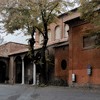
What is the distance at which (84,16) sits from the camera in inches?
875

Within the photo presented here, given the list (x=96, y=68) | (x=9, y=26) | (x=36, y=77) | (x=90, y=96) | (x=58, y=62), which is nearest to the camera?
(x=90, y=96)

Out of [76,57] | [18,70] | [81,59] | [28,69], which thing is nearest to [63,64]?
[76,57]

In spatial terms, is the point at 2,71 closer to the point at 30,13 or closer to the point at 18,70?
the point at 18,70

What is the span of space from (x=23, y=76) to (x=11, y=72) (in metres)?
5.39

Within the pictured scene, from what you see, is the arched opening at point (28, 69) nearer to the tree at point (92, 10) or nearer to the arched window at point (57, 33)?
the arched window at point (57, 33)

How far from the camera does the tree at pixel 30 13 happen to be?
95.8 ft

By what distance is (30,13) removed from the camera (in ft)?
96.9

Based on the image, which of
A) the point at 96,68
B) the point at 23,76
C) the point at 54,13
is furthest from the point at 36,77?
the point at 96,68

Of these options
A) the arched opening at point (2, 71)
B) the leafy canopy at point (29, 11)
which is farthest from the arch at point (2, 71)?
the leafy canopy at point (29, 11)

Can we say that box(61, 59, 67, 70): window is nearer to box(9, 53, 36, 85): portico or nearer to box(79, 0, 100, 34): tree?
box(9, 53, 36, 85): portico

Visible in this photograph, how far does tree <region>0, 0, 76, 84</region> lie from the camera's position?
29.2 metres

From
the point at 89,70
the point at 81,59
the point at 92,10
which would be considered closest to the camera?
the point at 92,10

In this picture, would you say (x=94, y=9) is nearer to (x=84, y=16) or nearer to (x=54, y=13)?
(x=84, y=16)

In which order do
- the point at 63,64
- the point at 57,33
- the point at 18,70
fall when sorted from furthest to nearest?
the point at 18,70, the point at 57,33, the point at 63,64
